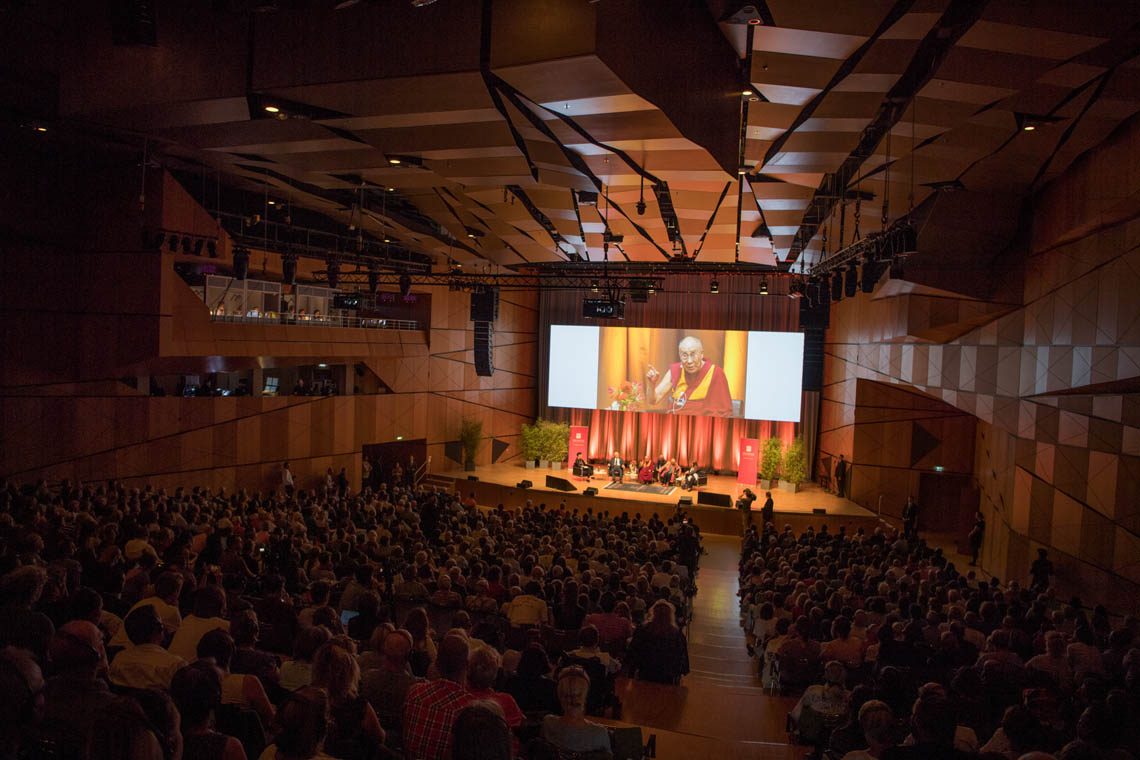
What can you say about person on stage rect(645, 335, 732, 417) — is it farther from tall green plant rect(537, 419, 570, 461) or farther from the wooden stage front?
tall green plant rect(537, 419, 570, 461)

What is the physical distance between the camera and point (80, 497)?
11164 millimetres

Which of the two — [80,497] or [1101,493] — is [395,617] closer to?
[80,497]

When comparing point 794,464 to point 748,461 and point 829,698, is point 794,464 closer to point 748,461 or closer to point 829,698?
point 748,461

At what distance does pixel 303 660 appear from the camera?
412 centimetres

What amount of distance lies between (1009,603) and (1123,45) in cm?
583

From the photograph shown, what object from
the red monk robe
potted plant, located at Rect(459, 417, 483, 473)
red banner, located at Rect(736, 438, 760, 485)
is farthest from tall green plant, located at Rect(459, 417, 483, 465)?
red banner, located at Rect(736, 438, 760, 485)

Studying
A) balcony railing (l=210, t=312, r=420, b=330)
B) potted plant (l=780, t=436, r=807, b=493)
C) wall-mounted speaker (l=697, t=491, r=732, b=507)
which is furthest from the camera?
potted plant (l=780, t=436, r=807, b=493)

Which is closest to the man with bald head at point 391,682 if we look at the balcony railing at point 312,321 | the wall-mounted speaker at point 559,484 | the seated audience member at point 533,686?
the seated audience member at point 533,686

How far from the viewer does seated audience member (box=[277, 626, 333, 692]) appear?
4.06 meters

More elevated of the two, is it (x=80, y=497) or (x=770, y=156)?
(x=770, y=156)

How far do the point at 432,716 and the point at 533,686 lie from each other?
1.19 m

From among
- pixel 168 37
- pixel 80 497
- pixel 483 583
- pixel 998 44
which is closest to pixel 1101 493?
pixel 998 44

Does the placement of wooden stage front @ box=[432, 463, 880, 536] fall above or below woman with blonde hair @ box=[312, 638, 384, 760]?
below

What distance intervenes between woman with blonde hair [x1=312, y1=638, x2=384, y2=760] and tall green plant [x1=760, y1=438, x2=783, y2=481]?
776 inches
